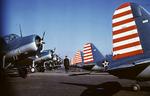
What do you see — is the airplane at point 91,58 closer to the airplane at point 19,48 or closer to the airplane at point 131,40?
the airplane at point 19,48

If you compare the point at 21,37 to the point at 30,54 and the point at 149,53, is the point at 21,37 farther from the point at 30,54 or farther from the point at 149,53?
the point at 149,53

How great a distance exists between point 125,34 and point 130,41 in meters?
0.30

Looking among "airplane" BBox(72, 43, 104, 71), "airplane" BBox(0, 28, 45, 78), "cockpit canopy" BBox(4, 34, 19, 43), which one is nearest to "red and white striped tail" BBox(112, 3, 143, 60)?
"airplane" BBox(0, 28, 45, 78)

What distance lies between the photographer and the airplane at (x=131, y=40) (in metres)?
7.21

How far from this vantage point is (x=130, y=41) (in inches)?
305

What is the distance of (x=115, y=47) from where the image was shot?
7930 mm

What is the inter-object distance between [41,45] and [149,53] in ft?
32.7

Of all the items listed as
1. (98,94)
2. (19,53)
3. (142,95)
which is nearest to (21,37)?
(19,53)

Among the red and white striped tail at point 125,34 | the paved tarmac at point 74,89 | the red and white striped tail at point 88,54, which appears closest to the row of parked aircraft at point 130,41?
the red and white striped tail at point 125,34

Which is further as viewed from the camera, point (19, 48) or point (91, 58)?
point (91, 58)

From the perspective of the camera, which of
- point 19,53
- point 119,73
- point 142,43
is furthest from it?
point 19,53

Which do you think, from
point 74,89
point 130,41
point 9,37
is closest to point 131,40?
point 130,41

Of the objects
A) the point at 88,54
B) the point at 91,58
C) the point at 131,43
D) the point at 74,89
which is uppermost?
the point at 88,54

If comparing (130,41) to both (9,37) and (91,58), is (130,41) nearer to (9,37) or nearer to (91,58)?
(9,37)
